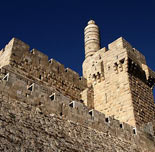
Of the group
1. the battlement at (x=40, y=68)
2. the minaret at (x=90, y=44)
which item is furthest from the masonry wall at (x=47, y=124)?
the minaret at (x=90, y=44)

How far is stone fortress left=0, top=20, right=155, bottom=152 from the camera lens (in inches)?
233

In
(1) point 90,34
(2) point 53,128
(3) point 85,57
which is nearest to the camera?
(2) point 53,128

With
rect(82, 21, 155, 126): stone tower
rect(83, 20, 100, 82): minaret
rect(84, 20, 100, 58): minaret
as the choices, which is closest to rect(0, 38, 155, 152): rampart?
rect(82, 21, 155, 126): stone tower

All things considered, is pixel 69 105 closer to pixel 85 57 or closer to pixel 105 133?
pixel 105 133

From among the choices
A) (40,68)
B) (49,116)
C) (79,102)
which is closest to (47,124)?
(49,116)

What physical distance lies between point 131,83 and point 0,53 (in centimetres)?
575

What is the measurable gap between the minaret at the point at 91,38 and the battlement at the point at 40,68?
8.77 ft

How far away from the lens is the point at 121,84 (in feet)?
38.8

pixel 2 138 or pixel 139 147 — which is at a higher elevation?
pixel 139 147

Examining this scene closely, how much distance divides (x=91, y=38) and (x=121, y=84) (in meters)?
5.14

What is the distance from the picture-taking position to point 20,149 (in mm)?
5238

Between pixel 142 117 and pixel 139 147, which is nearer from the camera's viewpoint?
pixel 139 147

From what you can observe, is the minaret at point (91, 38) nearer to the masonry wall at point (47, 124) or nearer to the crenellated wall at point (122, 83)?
the crenellated wall at point (122, 83)

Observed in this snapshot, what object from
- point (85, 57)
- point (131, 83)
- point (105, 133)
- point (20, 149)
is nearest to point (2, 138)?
point (20, 149)
